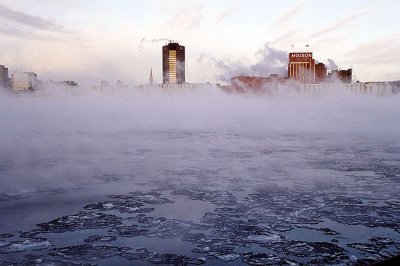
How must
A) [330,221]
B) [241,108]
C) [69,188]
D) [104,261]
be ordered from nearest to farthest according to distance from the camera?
[104,261]
[330,221]
[69,188]
[241,108]

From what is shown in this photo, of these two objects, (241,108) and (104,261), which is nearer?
(104,261)

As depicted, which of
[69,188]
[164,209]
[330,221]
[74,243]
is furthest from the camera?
[69,188]

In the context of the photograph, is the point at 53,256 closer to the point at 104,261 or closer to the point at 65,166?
the point at 104,261

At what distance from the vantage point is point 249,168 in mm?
16484

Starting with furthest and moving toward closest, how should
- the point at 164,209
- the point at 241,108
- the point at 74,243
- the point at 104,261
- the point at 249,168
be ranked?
the point at 241,108 → the point at 249,168 → the point at 164,209 → the point at 74,243 → the point at 104,261

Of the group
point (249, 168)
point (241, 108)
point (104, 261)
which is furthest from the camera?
point (241, 108)

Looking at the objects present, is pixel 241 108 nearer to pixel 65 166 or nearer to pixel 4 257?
pixel 65 166

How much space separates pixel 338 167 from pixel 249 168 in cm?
376

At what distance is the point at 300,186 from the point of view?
1252cm

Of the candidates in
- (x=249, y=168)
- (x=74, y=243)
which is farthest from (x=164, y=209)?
(x=249, y=168)

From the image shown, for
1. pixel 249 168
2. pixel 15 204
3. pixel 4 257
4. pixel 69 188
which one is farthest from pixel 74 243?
pixel 249 168

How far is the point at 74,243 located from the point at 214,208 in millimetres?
3693

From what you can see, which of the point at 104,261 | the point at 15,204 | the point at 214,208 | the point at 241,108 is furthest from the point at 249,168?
the point at 241,108

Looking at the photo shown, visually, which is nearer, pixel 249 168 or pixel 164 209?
pixel 164 209
